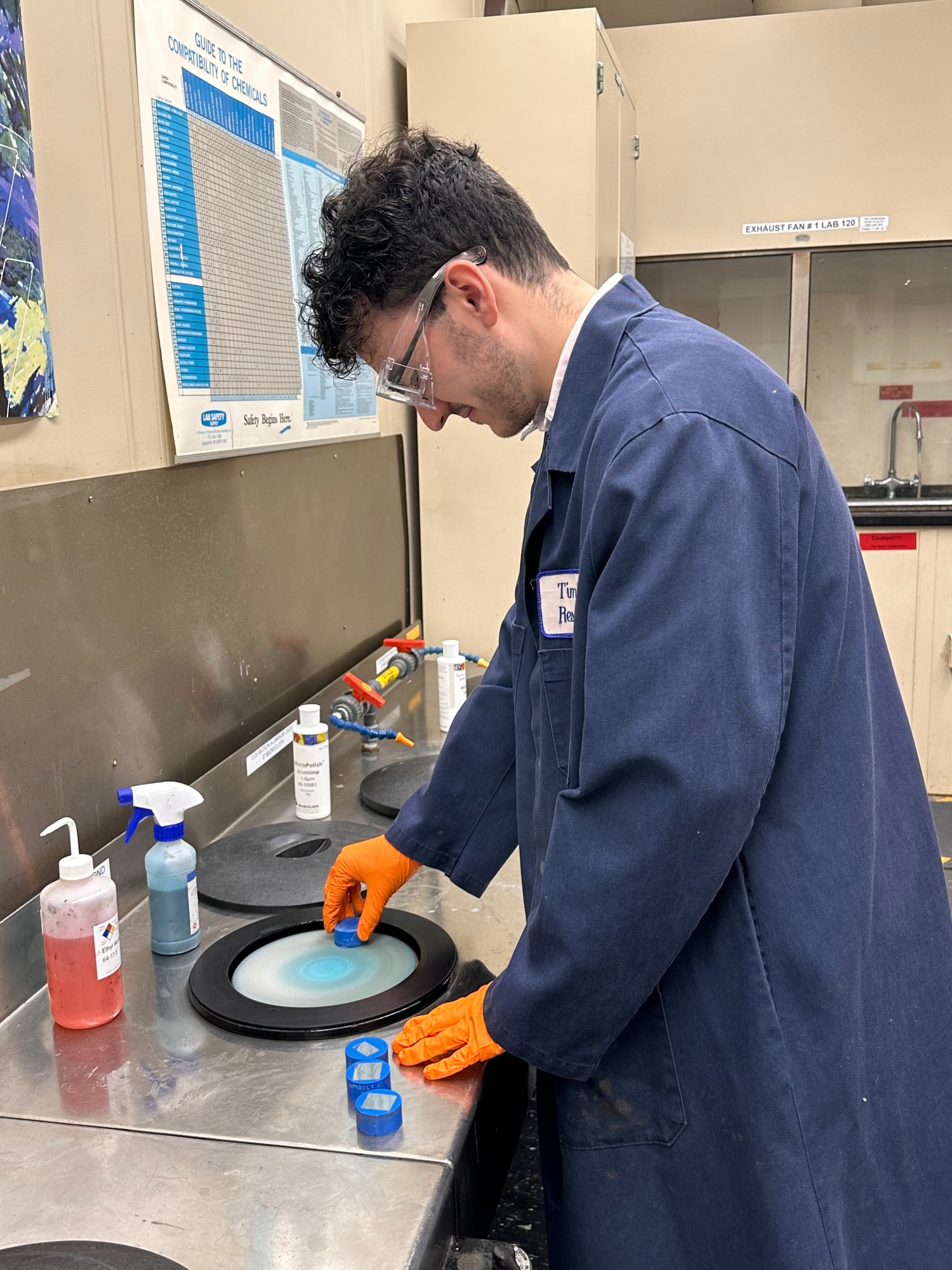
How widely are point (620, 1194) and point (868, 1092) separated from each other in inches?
9.5

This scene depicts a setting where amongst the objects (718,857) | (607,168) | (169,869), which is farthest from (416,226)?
(607,168)

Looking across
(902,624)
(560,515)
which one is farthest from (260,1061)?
(902,624)

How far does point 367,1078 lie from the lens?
3.13ft

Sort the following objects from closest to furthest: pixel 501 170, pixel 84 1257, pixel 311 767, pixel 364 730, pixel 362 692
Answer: pixel 84 1257
pixel 311 767
pixel 364 730
pixel 362 692
pixel 501 170

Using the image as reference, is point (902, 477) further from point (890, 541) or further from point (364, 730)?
point (364, 730)

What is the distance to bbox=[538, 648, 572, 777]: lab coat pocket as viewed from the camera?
3.28ft

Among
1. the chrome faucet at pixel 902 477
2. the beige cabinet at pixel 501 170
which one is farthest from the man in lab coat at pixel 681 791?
the chrome faucet at pixel 902 477

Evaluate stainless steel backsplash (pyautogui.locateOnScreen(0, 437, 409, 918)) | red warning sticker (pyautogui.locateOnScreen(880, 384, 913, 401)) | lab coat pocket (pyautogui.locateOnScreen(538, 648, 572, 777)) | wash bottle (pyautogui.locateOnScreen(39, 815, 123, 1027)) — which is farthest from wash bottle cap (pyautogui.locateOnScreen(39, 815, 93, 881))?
red warning sticker (pyautogui.locateOnScreen(880, 384, 913, 401))

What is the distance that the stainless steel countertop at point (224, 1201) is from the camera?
31.2 inches

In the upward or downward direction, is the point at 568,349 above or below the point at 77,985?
above

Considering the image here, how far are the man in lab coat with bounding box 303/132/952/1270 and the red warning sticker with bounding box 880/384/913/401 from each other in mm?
3267

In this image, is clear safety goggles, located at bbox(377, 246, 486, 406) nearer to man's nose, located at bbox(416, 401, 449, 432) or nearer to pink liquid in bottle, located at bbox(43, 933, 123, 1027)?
man's nose, located at bbox(416, 401, 449, 432)

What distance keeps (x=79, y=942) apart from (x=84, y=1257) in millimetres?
379

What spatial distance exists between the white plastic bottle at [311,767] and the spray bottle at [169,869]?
0.41 metres
